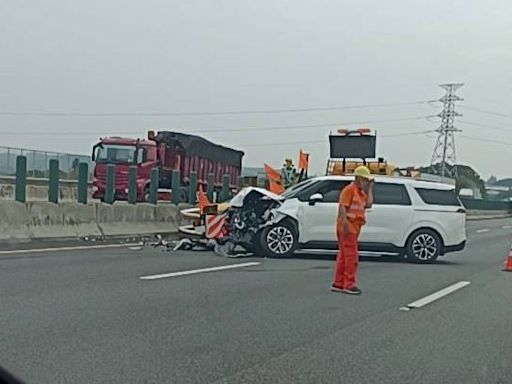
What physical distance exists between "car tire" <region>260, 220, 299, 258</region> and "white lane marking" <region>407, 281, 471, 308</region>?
3935 mm

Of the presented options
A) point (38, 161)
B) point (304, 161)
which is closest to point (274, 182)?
point (304, 161)

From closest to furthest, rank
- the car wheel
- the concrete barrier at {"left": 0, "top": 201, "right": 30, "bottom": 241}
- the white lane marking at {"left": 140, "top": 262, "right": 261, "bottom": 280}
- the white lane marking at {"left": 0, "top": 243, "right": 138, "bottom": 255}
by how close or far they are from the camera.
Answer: the white lane marking at {"left": 140, "top": 262, "right": 261, "bottom": 280} → the white lane marking at {"left": 0, "top": 243, "right": 138, "bottom": 255} → the concrete barrier at {"left": 0, "top": 201, "right": 30, "bottom": 241} → the car wheel

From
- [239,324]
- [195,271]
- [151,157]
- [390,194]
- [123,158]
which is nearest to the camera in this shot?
[239,324]

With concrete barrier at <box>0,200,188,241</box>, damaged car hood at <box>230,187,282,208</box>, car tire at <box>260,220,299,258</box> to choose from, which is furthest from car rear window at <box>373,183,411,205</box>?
concrete barrier at <box>0,200,188,241</box>

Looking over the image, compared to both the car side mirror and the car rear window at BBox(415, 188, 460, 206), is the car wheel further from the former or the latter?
the car side mirror

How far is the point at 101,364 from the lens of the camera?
698cm

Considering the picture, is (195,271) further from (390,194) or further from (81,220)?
(81,220)

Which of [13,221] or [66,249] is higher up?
[13,221]

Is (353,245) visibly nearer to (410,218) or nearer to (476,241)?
(410,218)

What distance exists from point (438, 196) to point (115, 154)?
668 inches

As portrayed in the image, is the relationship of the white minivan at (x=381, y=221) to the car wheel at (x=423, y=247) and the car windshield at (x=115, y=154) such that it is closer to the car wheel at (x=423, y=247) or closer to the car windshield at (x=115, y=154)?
the car wheel at (x=423, y=247)

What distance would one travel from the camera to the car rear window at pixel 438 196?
17312 millimetres

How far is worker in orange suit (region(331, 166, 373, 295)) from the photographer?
11746mm

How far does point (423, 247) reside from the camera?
668 inches
